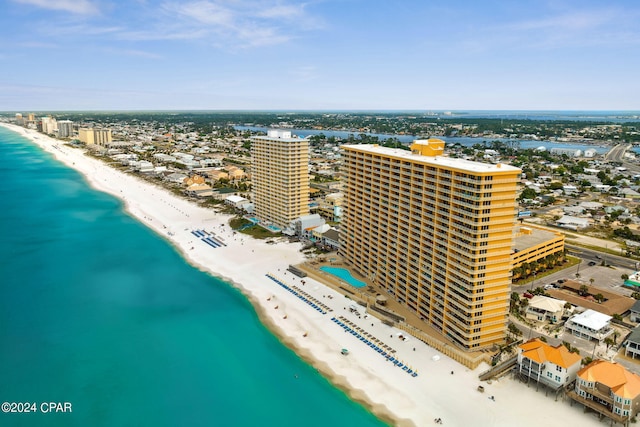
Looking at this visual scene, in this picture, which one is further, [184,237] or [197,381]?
[184,237]

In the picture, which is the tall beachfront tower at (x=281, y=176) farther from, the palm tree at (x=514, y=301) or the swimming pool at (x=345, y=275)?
the palm tree at (x=514, y=301)

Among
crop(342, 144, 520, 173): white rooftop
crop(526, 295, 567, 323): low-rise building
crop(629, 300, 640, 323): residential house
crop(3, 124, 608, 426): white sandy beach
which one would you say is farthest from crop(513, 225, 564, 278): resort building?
crop(3, 124, 608, 426): white sandy beach

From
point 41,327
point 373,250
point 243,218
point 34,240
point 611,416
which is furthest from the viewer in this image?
point 243,218

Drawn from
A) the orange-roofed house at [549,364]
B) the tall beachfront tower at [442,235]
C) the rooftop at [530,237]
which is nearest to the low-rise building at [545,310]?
the tall beachfront tower at [442,235]

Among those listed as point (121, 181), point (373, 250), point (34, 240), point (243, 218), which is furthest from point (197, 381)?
point (121, 181)

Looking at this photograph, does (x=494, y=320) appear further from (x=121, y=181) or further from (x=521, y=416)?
(x=121, y=181)

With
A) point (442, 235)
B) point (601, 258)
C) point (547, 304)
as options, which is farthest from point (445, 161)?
point (601, 258)

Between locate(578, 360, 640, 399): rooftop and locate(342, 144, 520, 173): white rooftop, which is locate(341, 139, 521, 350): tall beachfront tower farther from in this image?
locate(578, 360, 640, 399): rooftop
